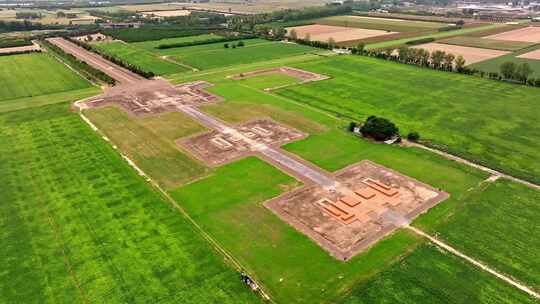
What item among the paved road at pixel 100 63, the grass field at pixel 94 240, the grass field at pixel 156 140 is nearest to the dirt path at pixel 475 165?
the grass field at pixel 156 140

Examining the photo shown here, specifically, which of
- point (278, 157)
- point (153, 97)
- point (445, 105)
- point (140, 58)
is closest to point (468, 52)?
point (445, 105)

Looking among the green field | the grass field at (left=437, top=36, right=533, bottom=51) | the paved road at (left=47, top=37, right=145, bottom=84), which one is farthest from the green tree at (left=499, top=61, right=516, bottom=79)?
the paved road at (left=47, top=37, right=145, bottom=84)

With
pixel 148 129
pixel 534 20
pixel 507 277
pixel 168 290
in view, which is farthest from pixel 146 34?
pixel 534 20

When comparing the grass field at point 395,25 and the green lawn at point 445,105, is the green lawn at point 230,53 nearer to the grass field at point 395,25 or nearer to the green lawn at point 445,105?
the green lawn at point 445,105

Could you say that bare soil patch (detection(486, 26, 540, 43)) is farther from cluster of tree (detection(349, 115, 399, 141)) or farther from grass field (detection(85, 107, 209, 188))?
grass field (detection(85, 107, 209, 188))

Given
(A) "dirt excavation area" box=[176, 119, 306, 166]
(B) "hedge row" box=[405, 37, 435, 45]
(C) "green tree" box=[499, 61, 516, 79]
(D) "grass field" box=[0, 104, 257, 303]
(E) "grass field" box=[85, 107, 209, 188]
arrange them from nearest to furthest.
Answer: (D) "grass field" box=[0, 104, 257, 303] → (E) "grass field" box=[85, 107, 209, 188] → (A) "dirt excavation area" box=[176, 119, 306, 166] → (C) "green tree" box=[499, 61, 516, 79] → (B) "hedge row" box=[405, 37, 435, 45]
